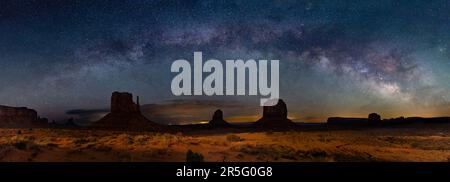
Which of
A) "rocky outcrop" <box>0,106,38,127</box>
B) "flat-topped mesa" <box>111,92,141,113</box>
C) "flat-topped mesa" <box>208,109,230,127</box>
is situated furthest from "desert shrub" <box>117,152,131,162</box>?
"rocky outcrop" <box>0,106,38,127</box>

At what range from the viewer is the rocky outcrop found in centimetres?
10726

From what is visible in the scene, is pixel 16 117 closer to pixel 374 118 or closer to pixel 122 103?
pixel 122 103

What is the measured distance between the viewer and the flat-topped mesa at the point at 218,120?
10612 cm

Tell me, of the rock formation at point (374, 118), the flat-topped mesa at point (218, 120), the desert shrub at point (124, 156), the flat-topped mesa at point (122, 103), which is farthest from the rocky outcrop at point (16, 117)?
the rock formation at point (374, 118)

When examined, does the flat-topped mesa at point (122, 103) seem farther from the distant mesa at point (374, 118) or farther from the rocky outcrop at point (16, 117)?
the distant mesa at point (374, 118)

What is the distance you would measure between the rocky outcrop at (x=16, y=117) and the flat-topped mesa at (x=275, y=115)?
88686 millimetres

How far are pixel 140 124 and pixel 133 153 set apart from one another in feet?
221

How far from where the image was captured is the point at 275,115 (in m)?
91.5

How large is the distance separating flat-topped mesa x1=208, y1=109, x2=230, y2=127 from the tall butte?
27.4m
